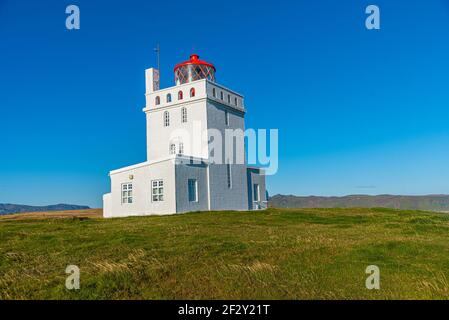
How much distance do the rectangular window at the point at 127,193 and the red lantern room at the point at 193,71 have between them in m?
10.1

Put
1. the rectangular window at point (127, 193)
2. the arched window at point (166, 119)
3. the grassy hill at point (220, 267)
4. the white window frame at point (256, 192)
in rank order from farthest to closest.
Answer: the white window frame at point (256, 192) → the arched window at point (166, 119) → the rectangular window at point (127, 193) → the grassy hill at point (220, 267)

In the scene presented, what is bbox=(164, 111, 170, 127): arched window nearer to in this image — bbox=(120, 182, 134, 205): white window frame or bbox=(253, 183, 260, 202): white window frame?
bbox=(120, 182, 134, 205): white window frame

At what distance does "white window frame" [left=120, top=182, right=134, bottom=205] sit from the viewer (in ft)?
98.2

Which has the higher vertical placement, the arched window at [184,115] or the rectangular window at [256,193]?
the arched window at [184,115]

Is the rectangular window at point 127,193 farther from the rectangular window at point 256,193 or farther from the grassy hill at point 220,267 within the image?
the grassy hill at point 220,267

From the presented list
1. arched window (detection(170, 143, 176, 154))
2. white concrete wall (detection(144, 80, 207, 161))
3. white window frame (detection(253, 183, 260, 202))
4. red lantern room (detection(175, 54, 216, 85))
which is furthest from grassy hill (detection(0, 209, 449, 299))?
white window frame (detection(253, 183, 260, 202))

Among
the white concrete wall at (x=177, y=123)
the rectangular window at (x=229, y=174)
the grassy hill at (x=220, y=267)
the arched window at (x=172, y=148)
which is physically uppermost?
the white concrete wall at (x=177, y=123)

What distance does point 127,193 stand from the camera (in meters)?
30.1

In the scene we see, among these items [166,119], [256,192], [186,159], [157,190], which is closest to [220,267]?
[186,159]

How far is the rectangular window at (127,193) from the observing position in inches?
1179

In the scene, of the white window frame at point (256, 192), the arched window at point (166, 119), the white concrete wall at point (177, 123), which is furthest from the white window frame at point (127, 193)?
the white window frame at point (256, 192)

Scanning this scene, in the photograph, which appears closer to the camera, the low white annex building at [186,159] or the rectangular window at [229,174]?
the low white annex building at [186,159]

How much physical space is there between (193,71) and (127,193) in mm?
11836

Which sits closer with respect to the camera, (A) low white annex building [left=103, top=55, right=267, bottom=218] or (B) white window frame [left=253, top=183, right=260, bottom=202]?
(A) low white annex building [left=103, top=55, right=267, bottom=218]
